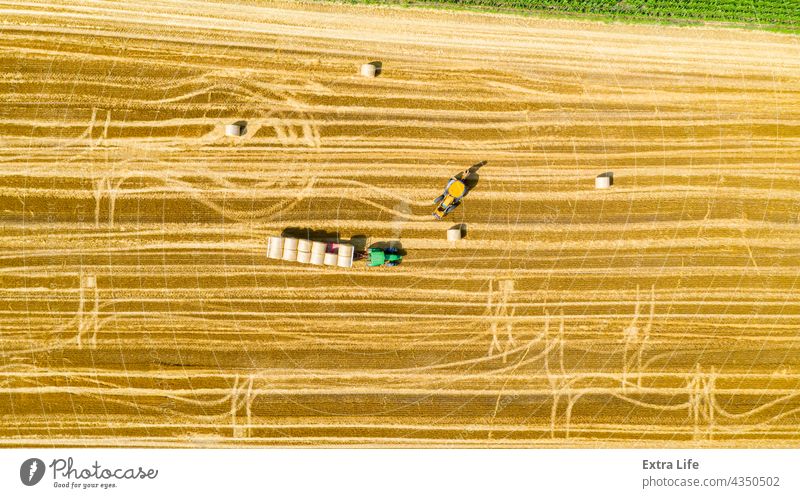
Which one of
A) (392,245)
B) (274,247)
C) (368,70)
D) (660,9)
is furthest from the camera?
(660,9)

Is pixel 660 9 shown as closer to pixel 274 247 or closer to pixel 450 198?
pixel 450 198

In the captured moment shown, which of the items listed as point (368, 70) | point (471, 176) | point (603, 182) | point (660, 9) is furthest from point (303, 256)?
point (660, 9)

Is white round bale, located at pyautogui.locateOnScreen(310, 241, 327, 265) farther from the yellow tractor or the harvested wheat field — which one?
the yellow tractor

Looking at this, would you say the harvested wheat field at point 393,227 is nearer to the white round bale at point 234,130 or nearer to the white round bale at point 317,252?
the white round bale at point 234,130

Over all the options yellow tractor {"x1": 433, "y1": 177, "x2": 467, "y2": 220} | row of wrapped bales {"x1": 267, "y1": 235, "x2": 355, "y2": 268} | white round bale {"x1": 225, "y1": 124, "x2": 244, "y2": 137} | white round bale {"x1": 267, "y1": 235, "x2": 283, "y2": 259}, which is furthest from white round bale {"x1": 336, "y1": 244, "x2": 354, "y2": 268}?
white round bale {"x1": 225, "y1": 124, "x2": 244, "y2": 137}

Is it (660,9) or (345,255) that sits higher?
(660,9)

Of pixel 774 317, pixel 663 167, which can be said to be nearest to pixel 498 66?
pixel 663 167
